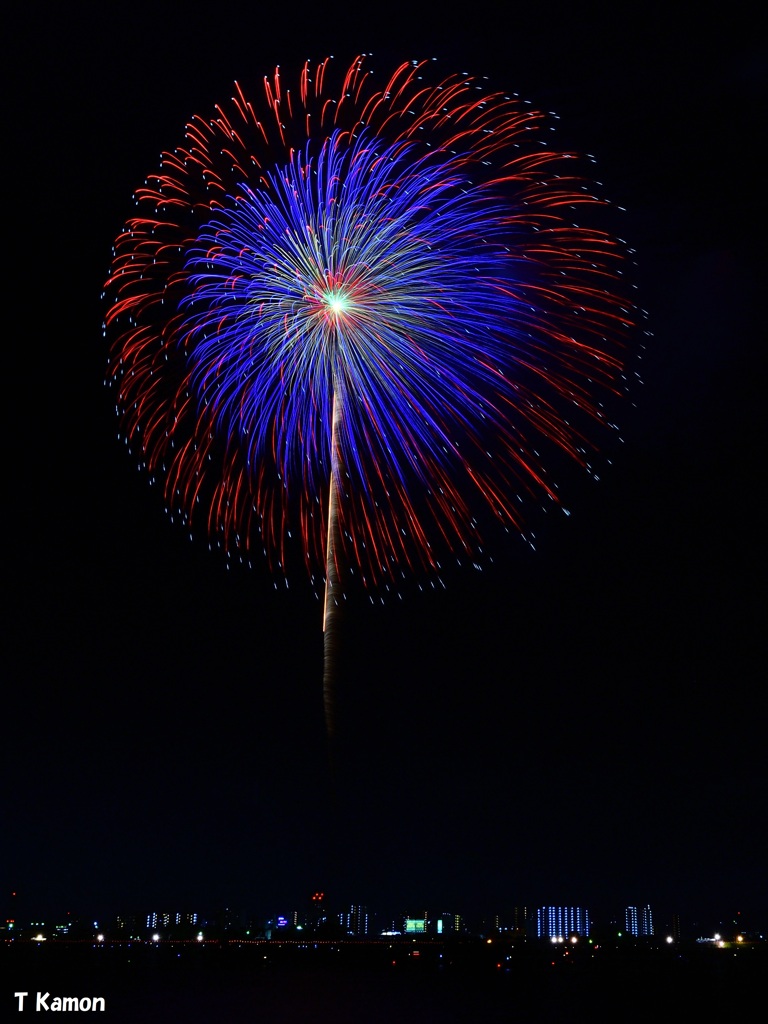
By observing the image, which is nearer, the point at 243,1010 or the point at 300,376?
the point at 300,376

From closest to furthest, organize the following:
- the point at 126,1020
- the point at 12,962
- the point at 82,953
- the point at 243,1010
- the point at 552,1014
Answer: the point at 126,1020 → the point at 243,1010 → the point at 552,1014 → the point at 12,962 → the point at 82,953

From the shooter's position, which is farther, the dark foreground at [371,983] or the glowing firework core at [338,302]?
the dark foreground at [371,983]

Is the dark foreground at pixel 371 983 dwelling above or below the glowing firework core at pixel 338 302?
below

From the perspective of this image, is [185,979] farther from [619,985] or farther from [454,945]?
[454,945]

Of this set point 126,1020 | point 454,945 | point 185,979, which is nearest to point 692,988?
point 185,979

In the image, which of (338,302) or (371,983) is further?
(371,983)

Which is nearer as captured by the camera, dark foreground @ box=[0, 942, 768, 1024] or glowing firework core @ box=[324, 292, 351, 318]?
glowing firework core @ box=[324, 292, 351, 318]

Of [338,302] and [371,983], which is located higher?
[338,302]

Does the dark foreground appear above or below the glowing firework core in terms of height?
below
